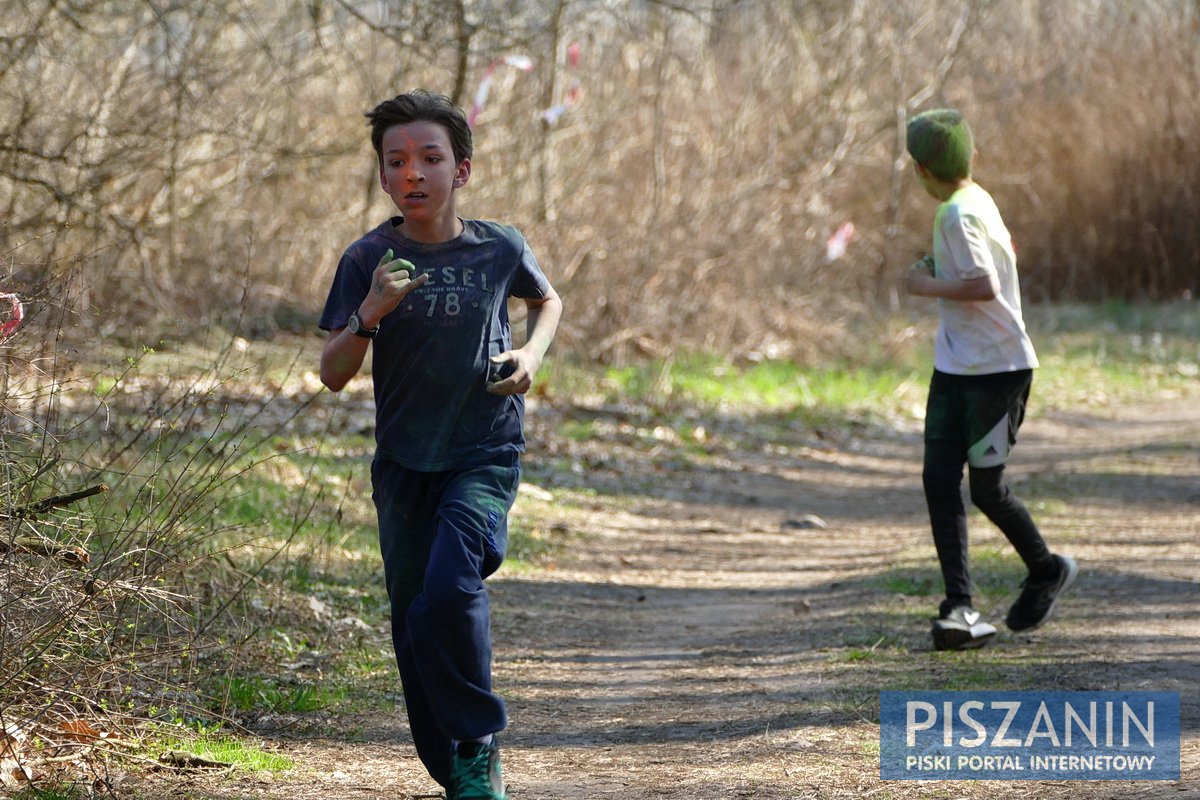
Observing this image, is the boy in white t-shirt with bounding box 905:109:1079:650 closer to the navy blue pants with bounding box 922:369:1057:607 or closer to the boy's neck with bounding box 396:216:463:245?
the navy blue pants with bounding box 922:369:1057:607

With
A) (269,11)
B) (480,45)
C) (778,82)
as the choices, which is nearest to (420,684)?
(480,45)

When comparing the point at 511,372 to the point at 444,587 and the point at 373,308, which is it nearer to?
the point at 373,308

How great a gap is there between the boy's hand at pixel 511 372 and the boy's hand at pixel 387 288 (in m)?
0.28

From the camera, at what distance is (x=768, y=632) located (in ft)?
20.7

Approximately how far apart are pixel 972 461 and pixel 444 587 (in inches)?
106

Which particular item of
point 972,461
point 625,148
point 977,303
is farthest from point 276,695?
point 625,148

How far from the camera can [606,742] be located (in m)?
4.75

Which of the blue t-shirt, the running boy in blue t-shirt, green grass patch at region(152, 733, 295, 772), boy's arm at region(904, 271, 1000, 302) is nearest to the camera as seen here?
the running boy in blue t-shirt

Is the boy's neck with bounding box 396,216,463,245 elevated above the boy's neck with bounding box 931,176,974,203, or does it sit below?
below

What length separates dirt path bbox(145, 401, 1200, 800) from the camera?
4316 millimetres

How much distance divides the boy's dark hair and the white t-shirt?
2.32m

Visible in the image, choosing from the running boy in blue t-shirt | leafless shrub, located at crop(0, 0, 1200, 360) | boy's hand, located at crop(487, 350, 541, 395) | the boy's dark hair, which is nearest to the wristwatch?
the running boy in blue t-shirt

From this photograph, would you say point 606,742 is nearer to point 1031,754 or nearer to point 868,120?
point 1031,754

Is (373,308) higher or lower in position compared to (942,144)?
lower
